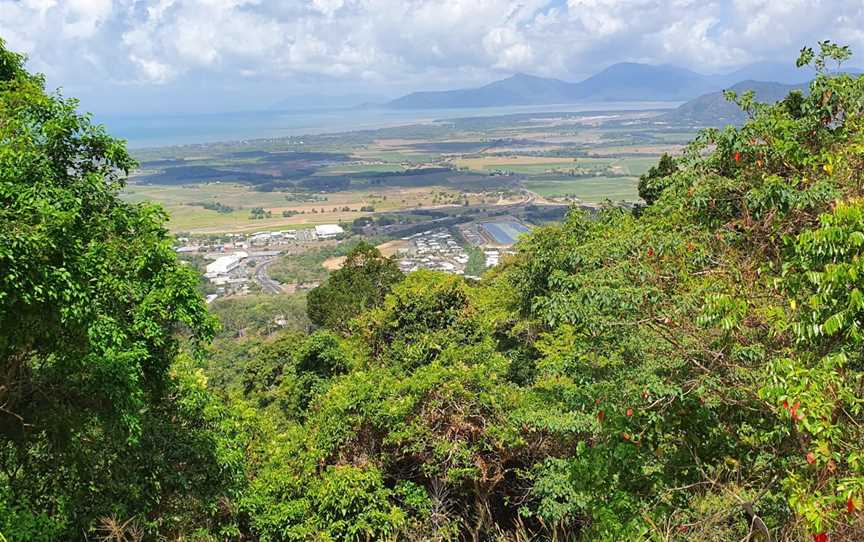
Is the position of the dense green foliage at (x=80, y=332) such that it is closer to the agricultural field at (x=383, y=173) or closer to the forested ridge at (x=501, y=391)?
the forested ridge at (x=501, y=391)

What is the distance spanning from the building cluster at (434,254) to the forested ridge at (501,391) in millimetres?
29217

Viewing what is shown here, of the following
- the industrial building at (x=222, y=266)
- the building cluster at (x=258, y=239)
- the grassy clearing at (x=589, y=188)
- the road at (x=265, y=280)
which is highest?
the grassy clearing at (x=589, y=188)

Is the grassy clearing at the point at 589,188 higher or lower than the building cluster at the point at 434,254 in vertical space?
higher

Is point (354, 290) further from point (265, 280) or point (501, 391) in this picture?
point (265, 280)

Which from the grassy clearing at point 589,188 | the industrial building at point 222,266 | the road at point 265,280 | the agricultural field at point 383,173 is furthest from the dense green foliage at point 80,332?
the grassy clearing at point 589,188

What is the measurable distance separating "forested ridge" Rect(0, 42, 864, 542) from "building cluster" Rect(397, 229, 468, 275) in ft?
95.9

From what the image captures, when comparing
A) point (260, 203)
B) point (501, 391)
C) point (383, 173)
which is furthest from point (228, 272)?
point (383, 173)

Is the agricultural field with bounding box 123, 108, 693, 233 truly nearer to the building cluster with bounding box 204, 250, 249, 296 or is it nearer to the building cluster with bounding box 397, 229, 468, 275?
the building cluster with bounding box 204, 250, 249, 296

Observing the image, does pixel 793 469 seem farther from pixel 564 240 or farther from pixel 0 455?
pixel 564 240

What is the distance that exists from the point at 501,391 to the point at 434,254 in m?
38.9

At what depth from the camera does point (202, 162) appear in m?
116

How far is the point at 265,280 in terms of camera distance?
45.1m

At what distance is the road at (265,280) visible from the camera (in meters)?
41.9

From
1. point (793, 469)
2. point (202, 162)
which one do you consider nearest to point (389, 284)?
point (793, 469)
